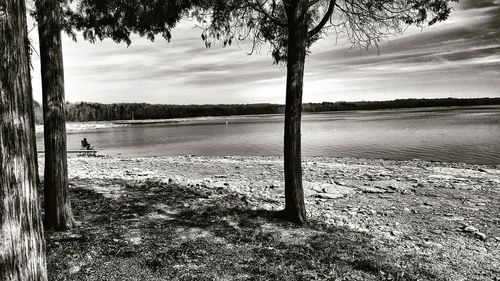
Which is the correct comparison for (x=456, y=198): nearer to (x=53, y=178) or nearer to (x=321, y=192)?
(x=321, y=192)

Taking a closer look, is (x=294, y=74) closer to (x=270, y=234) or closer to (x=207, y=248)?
(x=270, y=234)

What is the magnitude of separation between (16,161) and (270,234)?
4.55 metres

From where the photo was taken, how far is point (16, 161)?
2.58 meters

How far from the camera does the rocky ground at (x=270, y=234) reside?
4.80 m

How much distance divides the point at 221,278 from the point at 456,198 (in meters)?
8.30

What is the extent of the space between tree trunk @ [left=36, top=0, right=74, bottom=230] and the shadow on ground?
45 centimetres

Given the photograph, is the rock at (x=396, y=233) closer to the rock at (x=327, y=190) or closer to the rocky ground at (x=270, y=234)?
the rocky ground at (x=270, y=234)

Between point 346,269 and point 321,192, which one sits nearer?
point 346,269

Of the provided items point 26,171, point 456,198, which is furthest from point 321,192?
point 26,171

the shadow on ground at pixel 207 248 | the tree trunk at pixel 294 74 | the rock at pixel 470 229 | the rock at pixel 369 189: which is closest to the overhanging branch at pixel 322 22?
the tree trunk at pixel 294 74

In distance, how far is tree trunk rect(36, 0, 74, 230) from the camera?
219 inches

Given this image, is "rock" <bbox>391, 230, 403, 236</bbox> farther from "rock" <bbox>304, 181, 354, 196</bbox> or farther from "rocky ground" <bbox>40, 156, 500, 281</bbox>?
"rock" <bbox>304, 181, 354, 196</bbox>

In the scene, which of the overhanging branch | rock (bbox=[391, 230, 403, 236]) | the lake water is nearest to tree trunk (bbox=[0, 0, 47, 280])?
the overhanging branch

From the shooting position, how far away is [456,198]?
32.2 ft
